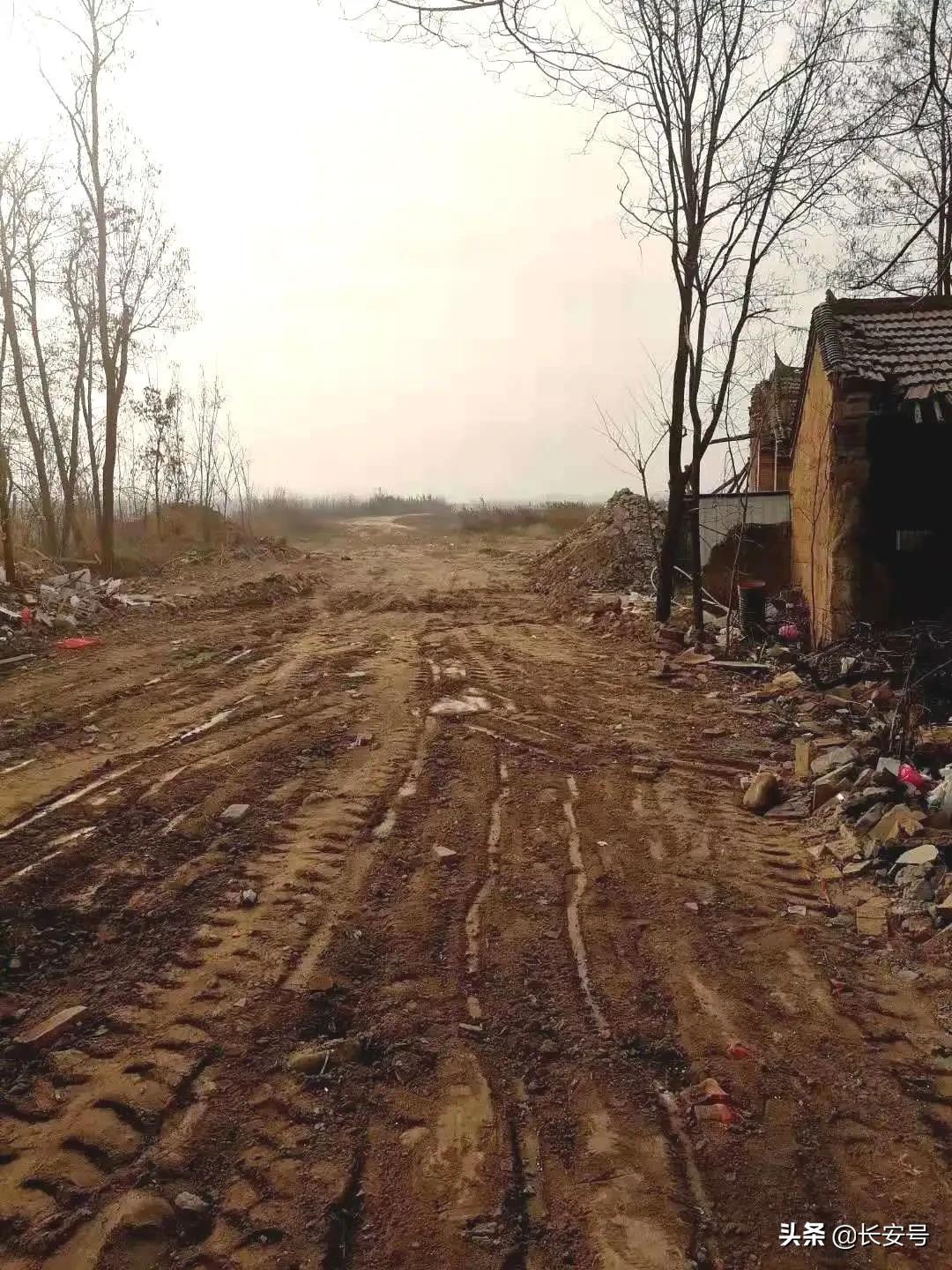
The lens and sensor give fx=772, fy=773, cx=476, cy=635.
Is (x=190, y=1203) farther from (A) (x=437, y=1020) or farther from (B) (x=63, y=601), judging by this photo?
(B) (x=63, y=601)

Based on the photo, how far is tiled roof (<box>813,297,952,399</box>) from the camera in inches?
337

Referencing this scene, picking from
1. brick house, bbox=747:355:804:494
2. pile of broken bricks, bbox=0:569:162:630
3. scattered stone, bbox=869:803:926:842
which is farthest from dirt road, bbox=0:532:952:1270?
brick house, bbox=747:355:804:494

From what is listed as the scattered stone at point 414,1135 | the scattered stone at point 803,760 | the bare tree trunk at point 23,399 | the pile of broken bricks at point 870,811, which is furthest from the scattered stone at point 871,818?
the bare tree trunk at point 23,399

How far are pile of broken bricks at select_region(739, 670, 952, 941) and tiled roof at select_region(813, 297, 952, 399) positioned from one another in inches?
149

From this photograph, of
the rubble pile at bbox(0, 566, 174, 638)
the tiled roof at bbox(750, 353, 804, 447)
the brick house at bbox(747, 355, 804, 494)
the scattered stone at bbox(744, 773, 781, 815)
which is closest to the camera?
the scattered stone at bbox(744, 773, 781, 815)

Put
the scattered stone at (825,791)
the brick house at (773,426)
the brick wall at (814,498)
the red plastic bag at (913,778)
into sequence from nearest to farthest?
the red plastic bag at (913,778), the scattered stone at (825,791), the brick wall at (814,498), the brick house at (773,426)

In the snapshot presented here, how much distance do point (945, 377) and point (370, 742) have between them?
7272 millimetres

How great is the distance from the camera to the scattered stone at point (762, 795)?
5.54 metres

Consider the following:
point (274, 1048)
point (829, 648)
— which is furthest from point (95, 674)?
point (829, 648)

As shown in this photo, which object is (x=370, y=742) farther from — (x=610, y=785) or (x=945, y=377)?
(x=945, y=377)

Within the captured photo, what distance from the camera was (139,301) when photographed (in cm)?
1806

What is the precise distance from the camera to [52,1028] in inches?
123

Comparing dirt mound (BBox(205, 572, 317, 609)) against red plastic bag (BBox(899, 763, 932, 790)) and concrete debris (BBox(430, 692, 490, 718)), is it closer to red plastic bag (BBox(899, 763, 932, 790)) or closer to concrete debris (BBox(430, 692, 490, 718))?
concrete debris (BBox(430, 692, 490, 718))

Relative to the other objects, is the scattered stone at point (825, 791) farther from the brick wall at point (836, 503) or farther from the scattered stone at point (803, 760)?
the brick wall at point (836, 503)
